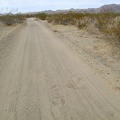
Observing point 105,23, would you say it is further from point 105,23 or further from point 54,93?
point 54,93

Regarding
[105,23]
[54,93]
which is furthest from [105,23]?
[54,93]

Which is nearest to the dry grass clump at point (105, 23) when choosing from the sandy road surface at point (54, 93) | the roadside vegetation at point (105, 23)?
the roadside vegetation at point (105, 23)

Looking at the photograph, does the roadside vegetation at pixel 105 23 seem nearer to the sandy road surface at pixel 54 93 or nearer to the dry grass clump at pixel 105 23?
the dry grass clump at pixel 105 23

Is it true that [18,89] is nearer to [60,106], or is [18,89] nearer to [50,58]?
[60,106]

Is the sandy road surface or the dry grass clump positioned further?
the dry grass clump

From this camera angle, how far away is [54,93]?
20.3 ft

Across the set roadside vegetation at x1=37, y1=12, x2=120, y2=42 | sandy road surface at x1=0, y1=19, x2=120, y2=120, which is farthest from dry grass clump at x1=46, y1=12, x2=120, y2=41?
sandy road surface at x1=0, y1=19, x2=120, y2=120

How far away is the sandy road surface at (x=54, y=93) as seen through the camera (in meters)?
5.03

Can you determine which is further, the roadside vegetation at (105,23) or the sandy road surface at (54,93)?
the roadside vegetation at (105,23)

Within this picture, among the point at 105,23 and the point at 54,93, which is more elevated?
the point at 105,23

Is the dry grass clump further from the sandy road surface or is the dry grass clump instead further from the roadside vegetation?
the sandy road surface

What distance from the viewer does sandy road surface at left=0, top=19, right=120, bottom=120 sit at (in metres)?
5.03

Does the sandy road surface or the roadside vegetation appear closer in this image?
the sandy road surface

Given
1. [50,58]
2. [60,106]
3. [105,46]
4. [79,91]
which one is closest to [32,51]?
[50,58]
